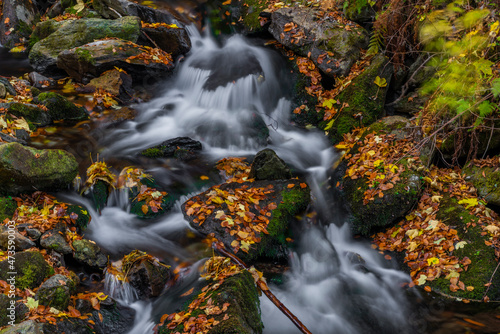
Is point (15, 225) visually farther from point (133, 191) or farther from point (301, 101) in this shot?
point (301, 101)

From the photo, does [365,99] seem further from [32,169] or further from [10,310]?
[10,310]

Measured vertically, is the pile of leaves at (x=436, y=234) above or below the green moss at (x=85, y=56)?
below

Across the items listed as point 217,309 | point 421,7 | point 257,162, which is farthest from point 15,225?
point 421,7

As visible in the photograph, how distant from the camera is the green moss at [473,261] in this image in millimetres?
4445

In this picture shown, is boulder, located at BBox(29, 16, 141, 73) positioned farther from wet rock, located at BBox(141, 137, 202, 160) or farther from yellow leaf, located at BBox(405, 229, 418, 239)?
yellow leaf, located at BBox(405, 229, 418, 239)

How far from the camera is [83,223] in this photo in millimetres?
5355

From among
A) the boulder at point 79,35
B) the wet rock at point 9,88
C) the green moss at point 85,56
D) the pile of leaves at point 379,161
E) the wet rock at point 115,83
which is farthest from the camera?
the boulder at point 79,35

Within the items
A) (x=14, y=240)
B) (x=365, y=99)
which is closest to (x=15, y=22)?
(x=14, y=240)

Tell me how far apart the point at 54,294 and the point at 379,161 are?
5.09m

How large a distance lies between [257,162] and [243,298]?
2882 millimetres

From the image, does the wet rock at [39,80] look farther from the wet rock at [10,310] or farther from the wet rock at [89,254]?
the wet rock at [10,310]

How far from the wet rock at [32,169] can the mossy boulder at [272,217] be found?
1.93 m

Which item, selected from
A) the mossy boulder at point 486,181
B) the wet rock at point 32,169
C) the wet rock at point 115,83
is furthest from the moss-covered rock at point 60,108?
the mossy boulder at point 486,181

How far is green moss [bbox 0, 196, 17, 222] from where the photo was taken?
4788mm
